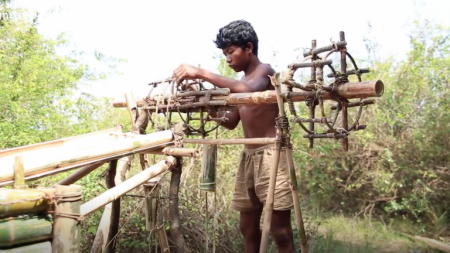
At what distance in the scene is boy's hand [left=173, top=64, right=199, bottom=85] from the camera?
311 cm

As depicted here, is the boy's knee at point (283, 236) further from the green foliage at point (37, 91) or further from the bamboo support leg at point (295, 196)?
the green foliage at point (37, 91)

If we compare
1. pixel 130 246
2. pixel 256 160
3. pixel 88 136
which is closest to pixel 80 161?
pixel 88 136

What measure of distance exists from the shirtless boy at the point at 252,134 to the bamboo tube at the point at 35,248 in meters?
1.53

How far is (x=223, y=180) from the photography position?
18.5 feet

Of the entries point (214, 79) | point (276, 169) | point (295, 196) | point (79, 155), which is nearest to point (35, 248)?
point (79, 155)

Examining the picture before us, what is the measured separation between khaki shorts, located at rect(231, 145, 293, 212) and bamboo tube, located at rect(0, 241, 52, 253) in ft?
4.84

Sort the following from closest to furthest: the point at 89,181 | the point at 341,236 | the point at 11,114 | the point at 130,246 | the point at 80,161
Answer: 1. the point at 80,161
2. the point at 130,246
3. the point at 89,181
4. the point at 11,114
5. the point at 341,236

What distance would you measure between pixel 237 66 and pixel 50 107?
335 centimetres

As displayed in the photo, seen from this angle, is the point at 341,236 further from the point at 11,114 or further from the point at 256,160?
the point at 11,114

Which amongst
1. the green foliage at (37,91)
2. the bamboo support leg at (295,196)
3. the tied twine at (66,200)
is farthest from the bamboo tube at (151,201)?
the green foliage at (37,91)

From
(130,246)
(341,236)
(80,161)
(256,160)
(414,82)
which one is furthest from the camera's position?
(414,82)

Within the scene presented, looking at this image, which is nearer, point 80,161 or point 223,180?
point 80,161

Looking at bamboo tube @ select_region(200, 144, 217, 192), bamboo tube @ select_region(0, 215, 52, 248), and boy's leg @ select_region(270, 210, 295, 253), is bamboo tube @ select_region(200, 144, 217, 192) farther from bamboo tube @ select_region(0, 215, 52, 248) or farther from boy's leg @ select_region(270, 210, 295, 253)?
bamboo tube @ select_region(0, 215, 52, 248)

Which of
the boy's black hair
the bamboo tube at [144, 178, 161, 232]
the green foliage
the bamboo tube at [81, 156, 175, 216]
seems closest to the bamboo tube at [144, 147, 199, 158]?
the bamboo tube at [81, 156, 175, 216]
